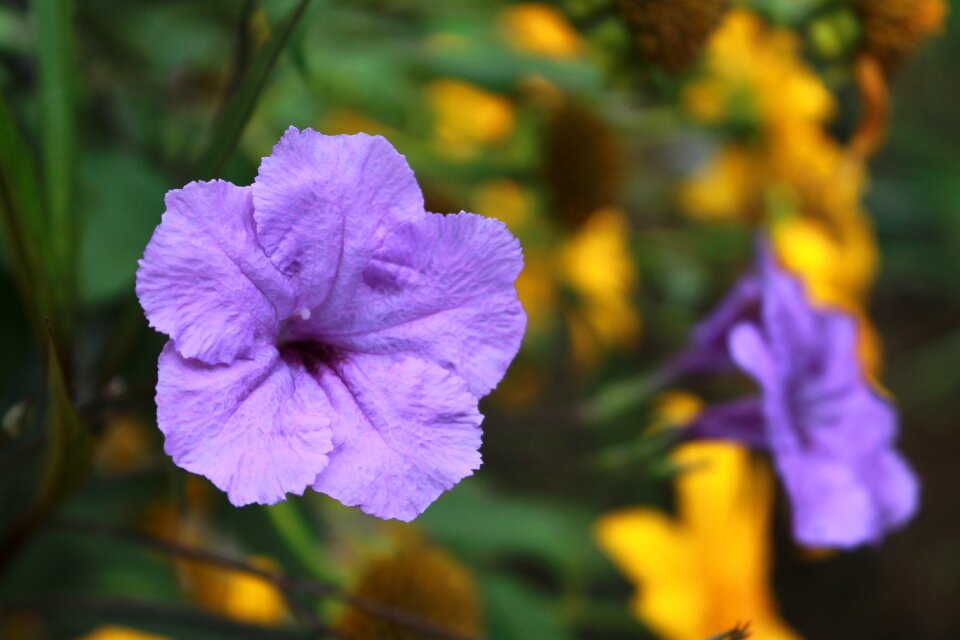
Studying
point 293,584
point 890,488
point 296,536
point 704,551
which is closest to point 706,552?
point 704,551

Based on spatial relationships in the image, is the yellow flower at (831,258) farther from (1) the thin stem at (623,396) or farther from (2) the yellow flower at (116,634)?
(2) the yellow flower at (116,634)

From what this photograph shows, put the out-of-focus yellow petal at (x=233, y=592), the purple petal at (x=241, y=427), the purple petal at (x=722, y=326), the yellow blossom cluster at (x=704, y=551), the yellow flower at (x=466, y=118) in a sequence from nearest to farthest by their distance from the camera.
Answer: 1. the purple petal at (x=241, y=427)
2. the purple petal at (x=722, y=326)
3. the out-of-focus yellow petal at (x=233, y=592)
4. the yellow blossom cluster at (x=704, y=551)
5. the yellow flower at (x=466, y=118)

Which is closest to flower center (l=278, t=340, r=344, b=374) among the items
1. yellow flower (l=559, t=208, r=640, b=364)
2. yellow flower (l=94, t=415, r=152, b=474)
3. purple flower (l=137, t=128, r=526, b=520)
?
purple flower (l=137, t=128, r=526, b=520)

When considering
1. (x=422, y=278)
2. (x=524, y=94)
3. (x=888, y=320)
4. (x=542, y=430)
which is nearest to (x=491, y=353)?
(x=422, y=278)

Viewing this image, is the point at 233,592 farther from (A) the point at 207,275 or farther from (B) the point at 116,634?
(A) the point at 207,275

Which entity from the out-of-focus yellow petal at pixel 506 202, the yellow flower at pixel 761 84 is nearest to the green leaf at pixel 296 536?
the out-of-focus yellow petal at pixel 506 202

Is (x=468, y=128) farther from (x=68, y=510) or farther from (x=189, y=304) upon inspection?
(x=189, y=304)
